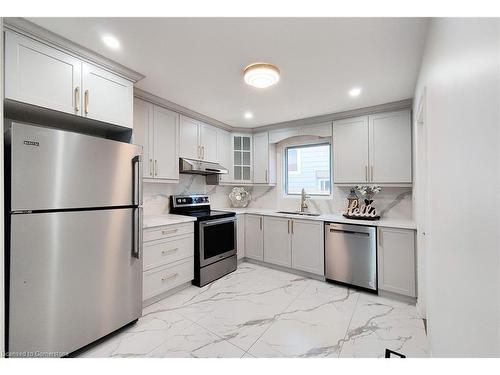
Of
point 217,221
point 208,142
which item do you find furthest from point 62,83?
point 217,221

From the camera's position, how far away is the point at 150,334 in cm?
184

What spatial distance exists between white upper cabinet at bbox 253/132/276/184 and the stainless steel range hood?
0.68 meters

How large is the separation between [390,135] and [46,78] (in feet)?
11.2

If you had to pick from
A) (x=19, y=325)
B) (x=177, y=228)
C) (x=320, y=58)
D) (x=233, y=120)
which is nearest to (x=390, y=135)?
(x=320, y=58)

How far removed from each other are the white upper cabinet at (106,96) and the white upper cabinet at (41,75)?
0.05 m

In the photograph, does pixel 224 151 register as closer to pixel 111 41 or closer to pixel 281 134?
pixel 281 134

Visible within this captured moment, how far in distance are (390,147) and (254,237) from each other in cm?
228

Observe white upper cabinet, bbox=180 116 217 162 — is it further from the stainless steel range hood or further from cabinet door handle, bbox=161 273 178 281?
cabinet door handle, bbox=161 273 178 281

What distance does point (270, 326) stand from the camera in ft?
6.40

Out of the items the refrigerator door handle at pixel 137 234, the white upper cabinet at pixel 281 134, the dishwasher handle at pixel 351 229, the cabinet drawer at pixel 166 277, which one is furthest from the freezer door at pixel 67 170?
the white upper cabinet at pixel 281 134

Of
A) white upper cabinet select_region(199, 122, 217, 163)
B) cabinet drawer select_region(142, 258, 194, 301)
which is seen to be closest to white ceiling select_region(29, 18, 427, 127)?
white upper cabinet select_region(199, 122, 217, 163)

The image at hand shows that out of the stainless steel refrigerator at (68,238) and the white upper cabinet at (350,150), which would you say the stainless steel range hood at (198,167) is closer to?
the stainless steel refrigerator at (68,238)
